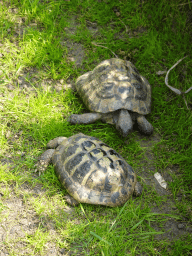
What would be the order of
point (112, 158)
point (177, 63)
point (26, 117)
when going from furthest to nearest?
point (177, 63), point (26, 117), point (112, 158)

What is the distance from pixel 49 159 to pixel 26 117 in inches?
34.7

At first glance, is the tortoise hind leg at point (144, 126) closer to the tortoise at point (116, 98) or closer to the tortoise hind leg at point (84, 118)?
the tortoise at point (116, 98)

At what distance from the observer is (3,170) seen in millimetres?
3484

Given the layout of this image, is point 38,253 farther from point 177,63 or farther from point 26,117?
point 177,63

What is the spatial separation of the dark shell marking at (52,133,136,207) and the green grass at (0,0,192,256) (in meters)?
0.21

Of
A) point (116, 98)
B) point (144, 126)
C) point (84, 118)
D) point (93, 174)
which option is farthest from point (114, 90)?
point (93, 174)

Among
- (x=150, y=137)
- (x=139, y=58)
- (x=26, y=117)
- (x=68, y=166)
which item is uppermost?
(x=139, y=58)

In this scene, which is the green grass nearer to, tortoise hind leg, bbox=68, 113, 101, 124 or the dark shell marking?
tortoise hind leg, bbox=68, 113, 101, 124

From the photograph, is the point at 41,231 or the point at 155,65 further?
the point at 155,65

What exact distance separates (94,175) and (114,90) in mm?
1584

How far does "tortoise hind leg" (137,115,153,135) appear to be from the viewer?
4.27m

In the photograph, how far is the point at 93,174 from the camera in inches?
128

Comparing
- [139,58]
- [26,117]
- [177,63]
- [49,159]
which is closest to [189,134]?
[177,63]

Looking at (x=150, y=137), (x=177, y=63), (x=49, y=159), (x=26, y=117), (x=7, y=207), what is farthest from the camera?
(x=177, y=63)
